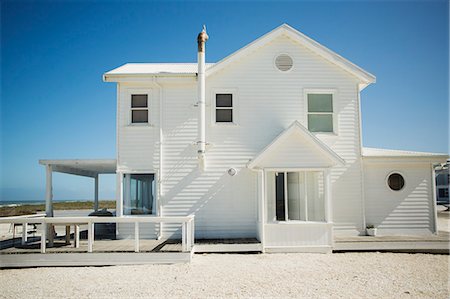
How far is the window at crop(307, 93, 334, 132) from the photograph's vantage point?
15.0 metres

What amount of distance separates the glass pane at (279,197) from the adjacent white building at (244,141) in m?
0.90

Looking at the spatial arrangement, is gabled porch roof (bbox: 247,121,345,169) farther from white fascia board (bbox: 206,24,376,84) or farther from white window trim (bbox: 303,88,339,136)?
white fascia board (bbox: 206,24,376,84)

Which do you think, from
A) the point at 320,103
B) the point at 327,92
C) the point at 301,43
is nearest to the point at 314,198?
the point at 320,103

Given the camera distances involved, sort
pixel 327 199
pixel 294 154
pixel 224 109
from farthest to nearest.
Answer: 1. pixel 224 109
2. pixel 294 154
3. pixel 327 199

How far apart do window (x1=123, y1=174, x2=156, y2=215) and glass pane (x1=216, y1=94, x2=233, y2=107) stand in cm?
384

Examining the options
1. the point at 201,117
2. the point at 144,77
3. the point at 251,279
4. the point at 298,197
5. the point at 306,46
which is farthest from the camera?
the point at 306,46

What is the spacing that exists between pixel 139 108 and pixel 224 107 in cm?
331

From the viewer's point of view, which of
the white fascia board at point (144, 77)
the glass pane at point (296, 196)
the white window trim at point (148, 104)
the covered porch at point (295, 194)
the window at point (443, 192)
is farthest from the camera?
the window at point (443, 192)

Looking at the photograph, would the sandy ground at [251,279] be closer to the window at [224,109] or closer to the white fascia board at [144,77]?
the window at [224,109]


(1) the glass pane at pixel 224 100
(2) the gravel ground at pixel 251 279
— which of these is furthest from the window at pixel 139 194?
(1) the glass pane at pixel 224 100

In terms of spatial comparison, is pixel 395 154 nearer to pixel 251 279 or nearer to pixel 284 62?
pixel 284 62

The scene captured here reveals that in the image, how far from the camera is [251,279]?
9.23m

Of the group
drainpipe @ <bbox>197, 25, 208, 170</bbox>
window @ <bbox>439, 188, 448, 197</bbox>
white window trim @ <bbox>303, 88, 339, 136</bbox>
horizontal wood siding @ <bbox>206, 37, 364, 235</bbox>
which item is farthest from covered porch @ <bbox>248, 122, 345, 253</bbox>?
window @ <bbox>439, 188, 448, 197</bbox>

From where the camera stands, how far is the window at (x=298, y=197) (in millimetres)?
12852
